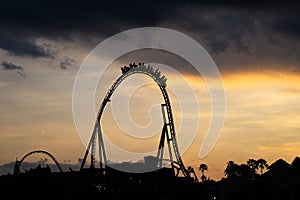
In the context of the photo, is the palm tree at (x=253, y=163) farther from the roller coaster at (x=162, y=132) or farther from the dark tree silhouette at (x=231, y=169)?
the roller coaster at (x=162, y=132)

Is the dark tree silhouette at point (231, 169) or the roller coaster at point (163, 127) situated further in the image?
the dark tree silhouette at point (231, 169)

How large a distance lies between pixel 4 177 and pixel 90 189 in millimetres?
10158

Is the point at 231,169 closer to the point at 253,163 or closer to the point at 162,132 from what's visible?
the point at 253,163

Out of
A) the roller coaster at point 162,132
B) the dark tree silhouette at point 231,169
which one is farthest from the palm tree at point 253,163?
the roller coaster at point 162,132

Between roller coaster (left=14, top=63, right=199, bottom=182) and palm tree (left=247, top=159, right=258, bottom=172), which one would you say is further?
palm tree (left=247, top=159, right=258, bottom=172)

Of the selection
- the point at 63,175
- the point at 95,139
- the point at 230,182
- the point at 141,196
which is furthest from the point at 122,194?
the point at 230,182

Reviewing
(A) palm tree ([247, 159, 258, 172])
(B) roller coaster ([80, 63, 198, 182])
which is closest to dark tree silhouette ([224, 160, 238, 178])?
(A) palm tree ([247, 159, 258, 172])

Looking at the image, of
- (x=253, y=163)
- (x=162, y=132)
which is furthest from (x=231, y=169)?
(x=162, y=132)

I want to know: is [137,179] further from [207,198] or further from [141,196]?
[141,196]

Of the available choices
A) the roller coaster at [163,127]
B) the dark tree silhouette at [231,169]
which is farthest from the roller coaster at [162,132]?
the dark tree silhouette at [231,169]

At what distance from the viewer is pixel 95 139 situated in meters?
82.8

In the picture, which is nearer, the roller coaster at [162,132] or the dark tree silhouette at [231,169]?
the roller coaster at [162,132]

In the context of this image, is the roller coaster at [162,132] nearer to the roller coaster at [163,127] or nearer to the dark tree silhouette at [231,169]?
the roller coaster at [163,127]

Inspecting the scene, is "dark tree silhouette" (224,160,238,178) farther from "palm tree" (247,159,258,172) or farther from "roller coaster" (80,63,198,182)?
"roller coaster" (80,63,198,182)
